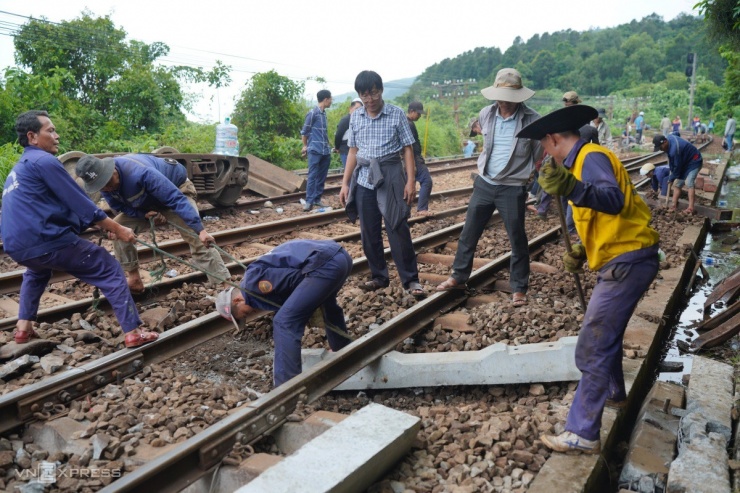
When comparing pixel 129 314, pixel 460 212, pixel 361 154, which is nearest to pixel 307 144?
pixel 460 212

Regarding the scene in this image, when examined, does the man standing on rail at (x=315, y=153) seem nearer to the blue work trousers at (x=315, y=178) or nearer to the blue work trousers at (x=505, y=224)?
the blue work trousers at (x=315, y=178)

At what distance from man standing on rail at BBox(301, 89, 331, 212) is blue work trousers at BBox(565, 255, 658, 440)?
8123 mm

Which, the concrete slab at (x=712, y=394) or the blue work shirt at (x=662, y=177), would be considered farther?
the blue work shirt at (x=662, y=177)

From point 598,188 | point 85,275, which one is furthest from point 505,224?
point 85,275

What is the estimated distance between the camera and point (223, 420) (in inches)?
128

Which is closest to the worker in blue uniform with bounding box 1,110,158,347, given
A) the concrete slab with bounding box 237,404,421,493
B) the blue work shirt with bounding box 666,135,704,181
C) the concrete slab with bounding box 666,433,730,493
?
the concrete slab with bounding box 237,404,421,493

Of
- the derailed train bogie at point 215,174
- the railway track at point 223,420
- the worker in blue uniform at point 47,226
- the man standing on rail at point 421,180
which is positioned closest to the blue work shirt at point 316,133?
the derailed train bogie at point 215,174

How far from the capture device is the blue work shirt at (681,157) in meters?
11.2

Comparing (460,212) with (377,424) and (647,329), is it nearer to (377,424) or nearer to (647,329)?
(647,329)

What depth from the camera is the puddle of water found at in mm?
5664

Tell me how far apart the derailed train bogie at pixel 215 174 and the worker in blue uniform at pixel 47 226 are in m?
5.35

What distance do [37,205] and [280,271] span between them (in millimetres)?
1897

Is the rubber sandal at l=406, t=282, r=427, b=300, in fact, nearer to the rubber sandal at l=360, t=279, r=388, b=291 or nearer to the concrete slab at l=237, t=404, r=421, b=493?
the rubber sandal at l=360, t=279, r=388, b=291

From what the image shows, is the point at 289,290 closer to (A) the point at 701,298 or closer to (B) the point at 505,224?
(B) the point at 505,224
